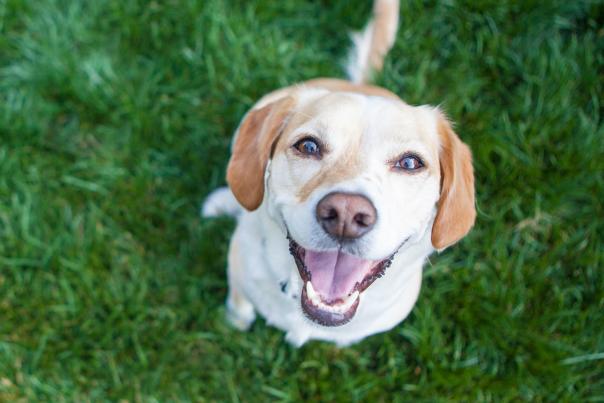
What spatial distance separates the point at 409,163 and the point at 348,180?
0.32 m

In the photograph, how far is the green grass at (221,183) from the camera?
3.37m

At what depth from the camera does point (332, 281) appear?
7.91ft

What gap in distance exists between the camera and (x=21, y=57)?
3.99 m

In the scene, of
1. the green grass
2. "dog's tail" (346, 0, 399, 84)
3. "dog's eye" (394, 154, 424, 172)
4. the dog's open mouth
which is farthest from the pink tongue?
"dog's tail" (346, 0, 399, 84)

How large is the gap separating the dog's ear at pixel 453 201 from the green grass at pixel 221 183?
45.4 inches

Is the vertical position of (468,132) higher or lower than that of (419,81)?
lower

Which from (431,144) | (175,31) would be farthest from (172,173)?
(431,144)

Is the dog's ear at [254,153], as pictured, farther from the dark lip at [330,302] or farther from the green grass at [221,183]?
the green grass at [221,183]

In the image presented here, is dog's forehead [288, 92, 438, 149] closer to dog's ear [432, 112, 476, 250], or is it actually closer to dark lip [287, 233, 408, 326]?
dog's ear [432, 112, 476, 250]

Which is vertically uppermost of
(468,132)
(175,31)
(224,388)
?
(175,31)

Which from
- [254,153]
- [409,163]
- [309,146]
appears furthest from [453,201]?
[254,153]

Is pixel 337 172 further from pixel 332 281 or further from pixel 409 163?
pixel 332 281

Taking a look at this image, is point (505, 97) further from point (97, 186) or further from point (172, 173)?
point (97, 186)

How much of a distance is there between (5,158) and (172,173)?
37.9 inches
